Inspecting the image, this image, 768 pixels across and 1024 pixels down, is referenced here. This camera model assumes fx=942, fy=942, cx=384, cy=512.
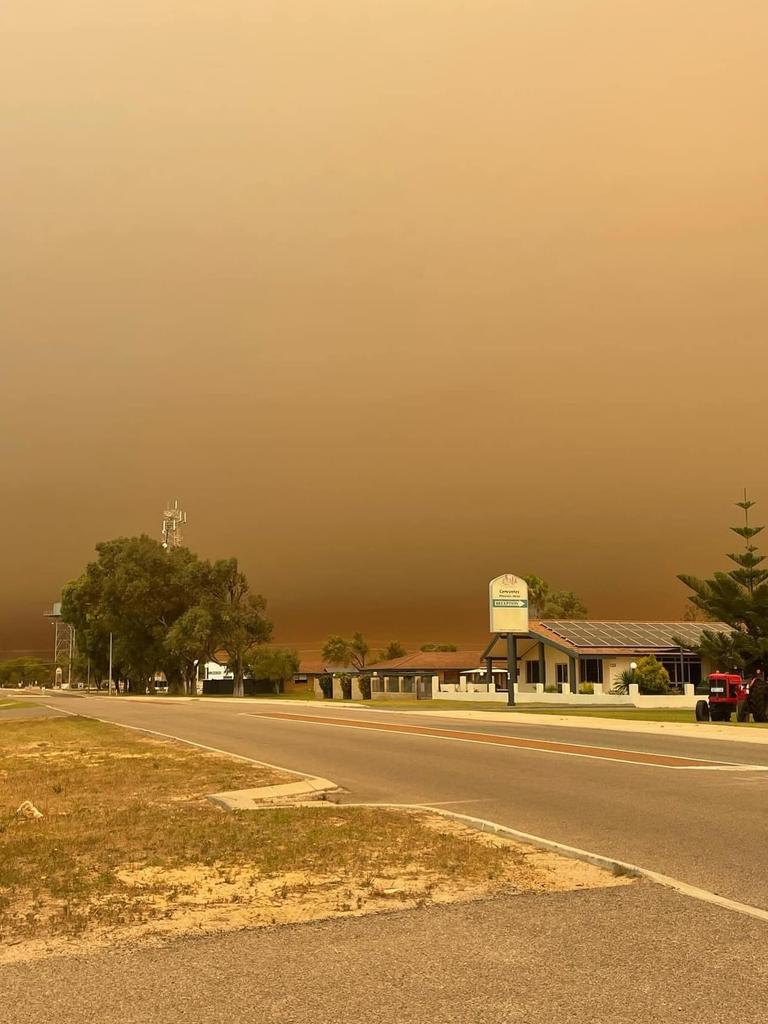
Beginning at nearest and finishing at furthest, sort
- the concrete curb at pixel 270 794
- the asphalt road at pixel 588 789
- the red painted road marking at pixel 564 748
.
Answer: the asphalt road at pixel 588 789 < the concrete curb at pixel 270 794 < the red painted road marking at pixel 564 748

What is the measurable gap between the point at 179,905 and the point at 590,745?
16328 millimetres

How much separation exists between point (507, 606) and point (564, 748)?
3303cm

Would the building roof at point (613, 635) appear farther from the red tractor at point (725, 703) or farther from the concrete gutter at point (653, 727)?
the red tractor at point (725, 703)

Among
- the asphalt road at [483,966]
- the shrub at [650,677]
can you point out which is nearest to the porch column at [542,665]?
the shrub at [650,677]

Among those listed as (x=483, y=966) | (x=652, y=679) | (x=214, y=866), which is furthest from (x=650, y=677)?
(x=483, y=966)

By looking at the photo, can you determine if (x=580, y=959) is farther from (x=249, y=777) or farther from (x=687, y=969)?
(x=249, y=777)

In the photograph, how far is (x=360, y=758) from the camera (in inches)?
774

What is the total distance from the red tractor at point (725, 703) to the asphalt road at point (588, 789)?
286 inches

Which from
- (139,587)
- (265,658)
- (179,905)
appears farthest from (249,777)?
(265,658)

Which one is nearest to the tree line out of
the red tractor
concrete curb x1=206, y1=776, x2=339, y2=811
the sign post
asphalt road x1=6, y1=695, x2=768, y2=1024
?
the sign post

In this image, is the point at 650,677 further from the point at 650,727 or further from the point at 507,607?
the point at 650,727

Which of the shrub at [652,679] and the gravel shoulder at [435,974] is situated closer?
the gravel shoulder at [435,974]

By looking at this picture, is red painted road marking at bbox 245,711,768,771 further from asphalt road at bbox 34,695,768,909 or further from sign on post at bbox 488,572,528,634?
sign on post at bbox 488,572,528,634

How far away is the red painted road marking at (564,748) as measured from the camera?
17186 mm
